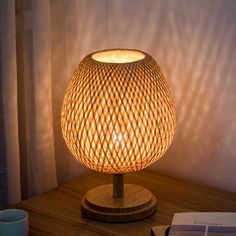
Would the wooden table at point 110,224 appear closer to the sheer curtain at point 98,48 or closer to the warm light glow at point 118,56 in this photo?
the sheer curtain at point 98,48

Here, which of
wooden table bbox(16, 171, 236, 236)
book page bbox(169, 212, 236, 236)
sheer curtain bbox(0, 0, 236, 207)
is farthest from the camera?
sheer curtain bbox(0, 0, 236, 207)

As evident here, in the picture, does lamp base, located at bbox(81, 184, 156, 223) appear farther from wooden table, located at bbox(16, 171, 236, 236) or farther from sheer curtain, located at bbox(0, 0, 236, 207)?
sheer curtain, located at bbox(0, 0, 236, 207)

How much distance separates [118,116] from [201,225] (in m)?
0.27

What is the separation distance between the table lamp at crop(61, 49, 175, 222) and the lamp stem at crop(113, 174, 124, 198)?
0.05m

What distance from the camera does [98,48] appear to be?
64.1 inches

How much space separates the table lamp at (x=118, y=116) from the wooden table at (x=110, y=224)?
4cm

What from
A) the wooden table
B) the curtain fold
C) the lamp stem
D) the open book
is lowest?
the wooden table

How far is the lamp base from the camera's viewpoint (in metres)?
1.30

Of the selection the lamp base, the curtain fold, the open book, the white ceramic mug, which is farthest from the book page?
the curtain fold

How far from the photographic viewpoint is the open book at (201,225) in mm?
1160

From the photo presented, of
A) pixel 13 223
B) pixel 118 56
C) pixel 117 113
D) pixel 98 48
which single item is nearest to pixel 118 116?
pixel 117 113

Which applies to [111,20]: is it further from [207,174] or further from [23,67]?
[207,174]

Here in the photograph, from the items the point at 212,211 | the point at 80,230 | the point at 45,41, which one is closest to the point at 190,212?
the point at 212,211

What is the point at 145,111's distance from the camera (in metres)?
Result: 1.22
